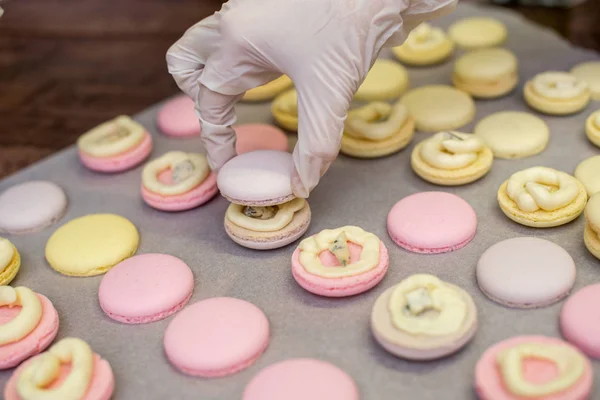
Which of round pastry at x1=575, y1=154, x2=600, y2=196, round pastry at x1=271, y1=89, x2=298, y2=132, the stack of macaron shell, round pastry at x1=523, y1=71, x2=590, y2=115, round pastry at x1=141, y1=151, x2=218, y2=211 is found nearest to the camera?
the stack of macaron shell

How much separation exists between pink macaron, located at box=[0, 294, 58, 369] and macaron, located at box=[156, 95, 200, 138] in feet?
2.69

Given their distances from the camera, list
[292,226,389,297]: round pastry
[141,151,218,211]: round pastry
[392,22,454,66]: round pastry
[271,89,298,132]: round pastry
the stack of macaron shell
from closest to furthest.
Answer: [292,226,389,297]: round pastry, the stack of macaron shell, [141,151,218,211]: round pastry, [271,89,298,132]: round pastry, [392,22,454,66]: round pastry

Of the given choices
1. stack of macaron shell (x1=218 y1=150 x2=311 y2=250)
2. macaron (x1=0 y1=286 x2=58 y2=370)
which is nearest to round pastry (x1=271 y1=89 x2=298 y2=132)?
stack of macaron shell (x1=218 y1=150 x2=311 y2=250)

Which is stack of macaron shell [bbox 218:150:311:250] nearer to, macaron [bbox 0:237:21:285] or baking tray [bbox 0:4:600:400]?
baking tray [bbox 0:4:600:400]

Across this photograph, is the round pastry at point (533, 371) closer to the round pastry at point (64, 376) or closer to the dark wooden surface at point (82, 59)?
the round pastry at point (64, 376)

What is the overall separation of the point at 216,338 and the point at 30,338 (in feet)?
1.36

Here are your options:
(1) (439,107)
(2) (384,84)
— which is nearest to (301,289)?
(1) (439,107)

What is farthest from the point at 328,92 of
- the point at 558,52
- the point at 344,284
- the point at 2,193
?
the point at 558,52

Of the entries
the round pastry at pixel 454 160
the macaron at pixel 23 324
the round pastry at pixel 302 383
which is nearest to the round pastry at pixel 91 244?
the macaron at pixel 23 324

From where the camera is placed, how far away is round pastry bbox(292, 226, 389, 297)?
63.2 inches

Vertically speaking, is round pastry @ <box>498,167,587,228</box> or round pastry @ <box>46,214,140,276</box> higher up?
round pastry @ <box>498,167,587,228</box>

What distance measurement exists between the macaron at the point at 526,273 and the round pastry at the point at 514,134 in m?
0.43

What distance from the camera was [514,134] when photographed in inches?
81.0

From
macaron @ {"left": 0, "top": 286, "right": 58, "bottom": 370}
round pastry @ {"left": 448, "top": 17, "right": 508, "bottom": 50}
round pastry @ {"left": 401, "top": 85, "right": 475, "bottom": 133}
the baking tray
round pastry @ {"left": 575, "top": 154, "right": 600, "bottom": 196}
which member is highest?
macaron @ {"left": 0, "top": 286, "right": 58, "bottom": 370}
